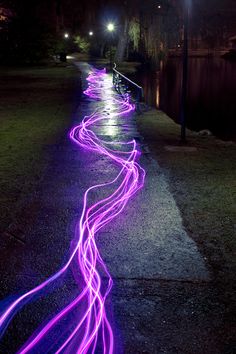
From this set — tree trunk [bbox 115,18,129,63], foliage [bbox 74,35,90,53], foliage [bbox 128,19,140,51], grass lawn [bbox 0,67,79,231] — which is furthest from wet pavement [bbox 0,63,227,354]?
foliage [bbox 74,35,90,53]

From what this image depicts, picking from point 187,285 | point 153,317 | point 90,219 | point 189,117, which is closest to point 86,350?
point 153,317

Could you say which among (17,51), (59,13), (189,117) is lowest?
(189,117)

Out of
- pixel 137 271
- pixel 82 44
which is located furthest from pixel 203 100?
pixel 82 44

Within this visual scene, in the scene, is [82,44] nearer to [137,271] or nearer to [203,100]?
[203,100]

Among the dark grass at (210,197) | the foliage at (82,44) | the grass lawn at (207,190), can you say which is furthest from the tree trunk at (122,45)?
the dark grass at (210,197)

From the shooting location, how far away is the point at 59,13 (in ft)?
182

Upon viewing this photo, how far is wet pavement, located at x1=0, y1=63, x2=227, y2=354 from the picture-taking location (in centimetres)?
368

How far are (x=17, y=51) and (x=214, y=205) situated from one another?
45.0 meters

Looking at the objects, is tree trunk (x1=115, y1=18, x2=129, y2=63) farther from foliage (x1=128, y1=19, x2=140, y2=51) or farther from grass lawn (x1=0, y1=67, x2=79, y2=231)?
grass lawn (x1=0, y1=67, x2=79, y2=231)

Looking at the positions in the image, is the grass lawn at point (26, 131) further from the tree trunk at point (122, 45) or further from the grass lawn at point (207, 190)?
the tree trunk at point (122, 45)

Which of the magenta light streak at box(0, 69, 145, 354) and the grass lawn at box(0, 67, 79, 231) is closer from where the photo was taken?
the magenta light streak at box(0, 69, 145, 354)

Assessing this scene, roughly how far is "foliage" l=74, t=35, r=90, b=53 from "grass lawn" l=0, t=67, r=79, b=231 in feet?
155

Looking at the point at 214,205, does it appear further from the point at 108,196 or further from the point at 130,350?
the point at 130,350

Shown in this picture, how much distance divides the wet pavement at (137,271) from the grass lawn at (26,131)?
431 millimetres
